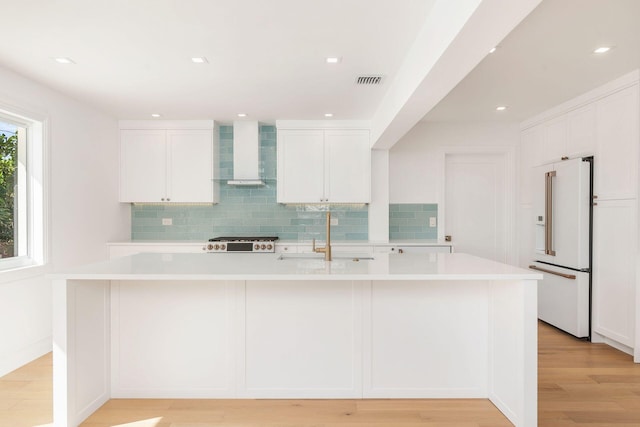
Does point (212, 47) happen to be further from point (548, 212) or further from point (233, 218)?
point (548, 212)

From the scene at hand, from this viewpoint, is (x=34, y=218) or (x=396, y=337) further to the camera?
(x=34, y=218)

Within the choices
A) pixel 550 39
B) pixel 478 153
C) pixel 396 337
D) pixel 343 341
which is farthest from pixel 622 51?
pixel 343 341

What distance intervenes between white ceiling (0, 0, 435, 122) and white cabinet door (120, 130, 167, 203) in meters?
0.76

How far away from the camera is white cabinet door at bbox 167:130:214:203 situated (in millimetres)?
4633

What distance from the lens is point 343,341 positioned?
93.9 inches

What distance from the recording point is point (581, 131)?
3727 millimetres

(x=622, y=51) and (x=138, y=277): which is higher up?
(x=622, y=51)

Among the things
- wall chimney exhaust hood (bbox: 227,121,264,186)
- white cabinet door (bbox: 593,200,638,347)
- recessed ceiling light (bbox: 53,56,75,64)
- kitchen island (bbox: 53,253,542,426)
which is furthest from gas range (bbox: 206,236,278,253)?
white cabinet door (bbox: 593,200,638,347)

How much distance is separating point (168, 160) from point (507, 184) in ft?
14.3

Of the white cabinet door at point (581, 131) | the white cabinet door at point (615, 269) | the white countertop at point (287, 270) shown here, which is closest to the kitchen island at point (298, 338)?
the white countertop at point (287, 270)

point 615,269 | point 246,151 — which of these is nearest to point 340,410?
point 615,269

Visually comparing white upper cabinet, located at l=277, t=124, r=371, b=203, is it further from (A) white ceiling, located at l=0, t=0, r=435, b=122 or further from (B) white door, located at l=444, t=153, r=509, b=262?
(B) white door, located at l=444, t=153, r=509, b=262

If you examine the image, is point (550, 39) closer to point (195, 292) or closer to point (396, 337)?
point (396, 337)

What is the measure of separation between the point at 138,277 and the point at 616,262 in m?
3.83
